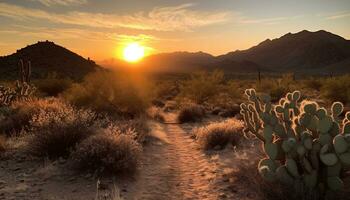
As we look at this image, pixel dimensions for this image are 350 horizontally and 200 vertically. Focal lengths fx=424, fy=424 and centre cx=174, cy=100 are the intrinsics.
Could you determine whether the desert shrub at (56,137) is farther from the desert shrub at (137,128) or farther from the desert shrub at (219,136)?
the desert shrub at (219,136)

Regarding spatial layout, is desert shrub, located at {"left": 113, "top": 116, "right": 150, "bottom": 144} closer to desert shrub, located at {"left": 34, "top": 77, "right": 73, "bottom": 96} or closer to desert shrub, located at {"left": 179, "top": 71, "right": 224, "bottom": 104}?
desert shrub, located at {"left": 179, "top": 71, "right": 224, "bottom": 104}

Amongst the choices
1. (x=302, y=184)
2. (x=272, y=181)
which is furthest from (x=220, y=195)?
(x=302, y=184)

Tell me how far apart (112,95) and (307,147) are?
13669 millimetres

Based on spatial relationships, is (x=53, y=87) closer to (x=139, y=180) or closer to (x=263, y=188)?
(x=139, y=180)

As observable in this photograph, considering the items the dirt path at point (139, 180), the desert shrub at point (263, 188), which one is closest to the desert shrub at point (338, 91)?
the dirt path at point (139, 180)

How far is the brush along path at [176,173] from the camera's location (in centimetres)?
785

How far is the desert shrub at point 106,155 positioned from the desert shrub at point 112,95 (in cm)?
898

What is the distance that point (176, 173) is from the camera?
31.1 feet

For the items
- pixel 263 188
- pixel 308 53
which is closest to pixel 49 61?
pixel 263 188

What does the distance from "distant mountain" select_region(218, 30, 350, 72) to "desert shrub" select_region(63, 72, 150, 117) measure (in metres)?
114

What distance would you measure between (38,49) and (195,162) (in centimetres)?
6824

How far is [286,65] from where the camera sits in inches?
6491

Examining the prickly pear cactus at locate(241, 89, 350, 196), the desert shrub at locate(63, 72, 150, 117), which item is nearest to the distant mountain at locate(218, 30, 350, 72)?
the desert shrub at locate(63, 72, 150, 117)

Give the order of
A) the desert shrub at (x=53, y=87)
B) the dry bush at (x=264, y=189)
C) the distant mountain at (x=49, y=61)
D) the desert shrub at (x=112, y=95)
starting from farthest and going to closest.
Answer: the distant mountain at (x=49, y=61)
the desert shrub at (x=53, y=87)
the desert shrub at (x=112, y=95)
the dry bush at (x=264, y=189)
